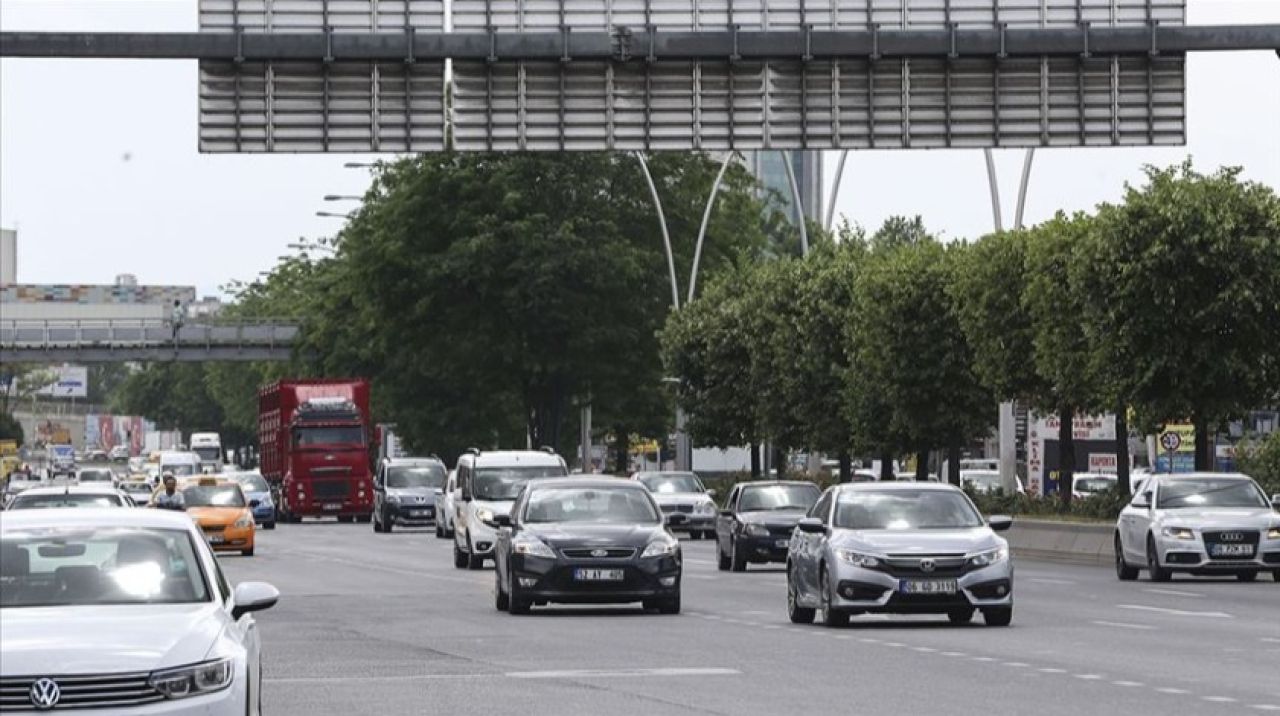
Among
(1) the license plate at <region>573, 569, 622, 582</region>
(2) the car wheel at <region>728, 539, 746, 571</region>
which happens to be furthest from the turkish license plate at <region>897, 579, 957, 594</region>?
(2) the car wheel at <region>728, 539, 746, 571</region>

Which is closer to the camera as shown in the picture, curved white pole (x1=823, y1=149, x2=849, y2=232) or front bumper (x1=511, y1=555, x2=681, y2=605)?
front bumper (x1=511, y1=555, x2=681, y2=605)

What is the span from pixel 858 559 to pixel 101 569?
48.3 ft

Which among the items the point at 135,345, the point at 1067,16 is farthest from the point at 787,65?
the point at 135,345

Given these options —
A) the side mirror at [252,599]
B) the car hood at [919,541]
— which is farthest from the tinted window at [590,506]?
the side mirror at [252,599]

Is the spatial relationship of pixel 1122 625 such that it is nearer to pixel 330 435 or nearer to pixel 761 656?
pixel 761 656

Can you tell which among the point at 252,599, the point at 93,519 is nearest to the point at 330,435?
the point at 93,519

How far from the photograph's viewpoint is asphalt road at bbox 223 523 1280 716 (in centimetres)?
1909

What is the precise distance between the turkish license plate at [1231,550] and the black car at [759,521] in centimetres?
799

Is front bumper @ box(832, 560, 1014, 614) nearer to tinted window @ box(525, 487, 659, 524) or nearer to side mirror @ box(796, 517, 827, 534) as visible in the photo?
side mirror @ box(796, 517, 827, 534)

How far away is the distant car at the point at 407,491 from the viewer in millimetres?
78500

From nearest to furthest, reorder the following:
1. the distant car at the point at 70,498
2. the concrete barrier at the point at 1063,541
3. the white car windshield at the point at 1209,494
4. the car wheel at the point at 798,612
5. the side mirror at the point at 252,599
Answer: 1. the side mirror at the point at 252,599
2. the car wheel at the point at 798,612
3. the distant car at the point at 70,498
4. the white car windshield at the point at 1209,494
5. the concrete barrier at the point at 1063,541

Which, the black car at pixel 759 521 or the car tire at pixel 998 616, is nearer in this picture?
the car tire at pixel 998 616

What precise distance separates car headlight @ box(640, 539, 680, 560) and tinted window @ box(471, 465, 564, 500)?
18.1 m

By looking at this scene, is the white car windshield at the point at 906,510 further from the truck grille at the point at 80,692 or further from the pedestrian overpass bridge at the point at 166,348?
the pedestrian overpass bridge at the point at 166,348
